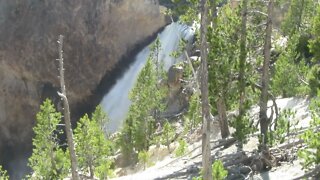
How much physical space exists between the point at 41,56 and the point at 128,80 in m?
10.8

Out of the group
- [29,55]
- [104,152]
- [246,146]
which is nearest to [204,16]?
[246,146]

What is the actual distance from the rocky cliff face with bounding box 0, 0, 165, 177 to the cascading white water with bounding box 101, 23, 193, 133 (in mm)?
2792

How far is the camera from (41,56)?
53000mm

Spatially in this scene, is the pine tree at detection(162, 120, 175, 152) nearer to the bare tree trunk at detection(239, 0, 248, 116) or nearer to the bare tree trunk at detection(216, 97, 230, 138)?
the bare tree trunk at detection(216, 97, 230, 138)

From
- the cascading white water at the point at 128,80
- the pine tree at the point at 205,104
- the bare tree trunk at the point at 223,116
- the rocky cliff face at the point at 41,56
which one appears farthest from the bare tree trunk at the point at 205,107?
the rocky cliff face at the point at 41,56

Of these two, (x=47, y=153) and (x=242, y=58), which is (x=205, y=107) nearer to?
(x=242, y=58)

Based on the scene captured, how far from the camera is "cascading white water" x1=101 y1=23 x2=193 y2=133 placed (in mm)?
52612

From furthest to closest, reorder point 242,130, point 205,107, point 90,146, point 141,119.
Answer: point 141,119, point 90,146, point 242,130, point 205,107

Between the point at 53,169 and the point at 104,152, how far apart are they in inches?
149

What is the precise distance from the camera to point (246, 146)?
1770 cm

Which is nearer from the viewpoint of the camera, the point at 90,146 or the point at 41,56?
the point at 90,146

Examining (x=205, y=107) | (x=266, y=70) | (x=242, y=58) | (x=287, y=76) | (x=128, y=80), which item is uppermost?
(x=128, y=80)

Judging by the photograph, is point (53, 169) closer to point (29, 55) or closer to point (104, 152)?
point (104, 152)

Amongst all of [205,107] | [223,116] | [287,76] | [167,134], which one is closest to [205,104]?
[205,107]
